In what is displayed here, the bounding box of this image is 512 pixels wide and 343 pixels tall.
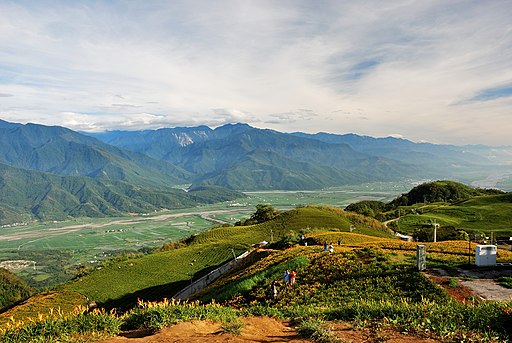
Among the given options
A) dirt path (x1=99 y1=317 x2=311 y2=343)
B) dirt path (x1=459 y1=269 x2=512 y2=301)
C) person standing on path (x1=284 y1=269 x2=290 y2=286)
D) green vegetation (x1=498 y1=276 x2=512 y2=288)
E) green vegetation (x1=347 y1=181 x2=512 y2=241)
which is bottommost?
green vegetation (x1=347 y1=181 x2=512 y2=241)

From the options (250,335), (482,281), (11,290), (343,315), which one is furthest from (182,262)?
(11,290)

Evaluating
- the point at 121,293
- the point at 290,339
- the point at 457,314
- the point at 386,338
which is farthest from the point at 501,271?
the point at 121,293

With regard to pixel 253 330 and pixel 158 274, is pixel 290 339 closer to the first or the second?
pixel 253 330

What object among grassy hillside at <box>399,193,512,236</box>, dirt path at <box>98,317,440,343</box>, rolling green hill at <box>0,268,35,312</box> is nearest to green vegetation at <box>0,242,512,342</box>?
dirt path at <box>98,317,440,343</box>

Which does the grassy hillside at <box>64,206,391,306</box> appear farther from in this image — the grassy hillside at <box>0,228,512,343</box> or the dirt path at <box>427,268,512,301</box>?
the dirt path at <box>427,268,512,301</box>

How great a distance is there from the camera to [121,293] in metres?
50.1

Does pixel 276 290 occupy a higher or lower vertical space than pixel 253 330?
lower

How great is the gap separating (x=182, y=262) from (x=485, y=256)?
5047cm

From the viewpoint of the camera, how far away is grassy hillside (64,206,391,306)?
49406 millimetres

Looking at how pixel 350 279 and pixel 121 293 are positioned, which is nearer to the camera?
pixel 350 279

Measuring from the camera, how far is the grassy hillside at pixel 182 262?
49406 mm

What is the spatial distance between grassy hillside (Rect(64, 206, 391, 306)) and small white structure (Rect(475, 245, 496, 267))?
23222 millimetres

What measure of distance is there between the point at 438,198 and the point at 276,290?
6181 inches

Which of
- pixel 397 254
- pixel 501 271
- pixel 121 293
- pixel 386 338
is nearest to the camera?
pixel 386 338
